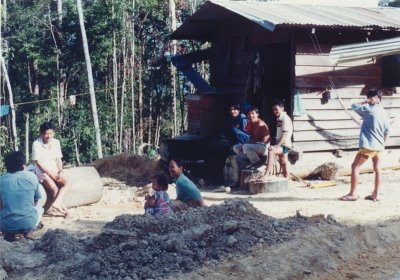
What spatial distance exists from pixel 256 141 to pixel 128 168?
3454mm

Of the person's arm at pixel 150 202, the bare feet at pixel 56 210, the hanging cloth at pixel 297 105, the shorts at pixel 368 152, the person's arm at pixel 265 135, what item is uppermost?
the hanging cloth at pixel 297 105

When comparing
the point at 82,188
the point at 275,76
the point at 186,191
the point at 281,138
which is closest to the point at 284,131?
the point at 281,138

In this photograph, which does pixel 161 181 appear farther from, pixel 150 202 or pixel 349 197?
pixel 349 197

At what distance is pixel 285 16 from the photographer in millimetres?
11211

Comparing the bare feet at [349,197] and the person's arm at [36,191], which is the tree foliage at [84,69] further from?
the person's arm at [36,191]

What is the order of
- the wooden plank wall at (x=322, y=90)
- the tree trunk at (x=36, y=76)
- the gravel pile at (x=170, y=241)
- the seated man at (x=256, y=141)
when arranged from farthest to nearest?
the tree trunk at (x=36, y=76) < the wooden plank wall at (x=322, y=90) < the seated man at (x=256, y=141) < the gravel pile at (x=170, y=241)

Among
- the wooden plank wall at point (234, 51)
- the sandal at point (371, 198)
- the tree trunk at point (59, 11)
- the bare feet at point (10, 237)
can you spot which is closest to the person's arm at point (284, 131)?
the sandal at point (371, 198)

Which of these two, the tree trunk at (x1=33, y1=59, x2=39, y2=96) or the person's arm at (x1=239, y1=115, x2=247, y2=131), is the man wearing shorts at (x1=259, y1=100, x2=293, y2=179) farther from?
the tree trunk at (x1=33, y1=59, x2=39, y2=96)

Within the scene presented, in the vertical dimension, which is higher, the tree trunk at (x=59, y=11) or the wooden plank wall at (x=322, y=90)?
the tree trunk at (x=59, y=11)

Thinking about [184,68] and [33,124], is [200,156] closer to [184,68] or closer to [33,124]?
[184,68]

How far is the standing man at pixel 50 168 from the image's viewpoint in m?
8.61

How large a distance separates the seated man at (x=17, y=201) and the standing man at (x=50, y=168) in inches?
55.6

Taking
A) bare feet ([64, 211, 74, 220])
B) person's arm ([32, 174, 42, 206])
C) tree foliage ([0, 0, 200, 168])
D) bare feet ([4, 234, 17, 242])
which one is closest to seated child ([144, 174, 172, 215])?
person's arm ([32, 174, 42, 206])

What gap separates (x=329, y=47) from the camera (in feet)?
38.6
